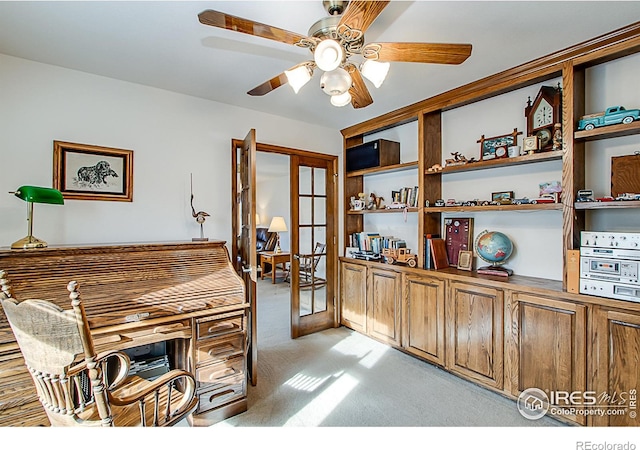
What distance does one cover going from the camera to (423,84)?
2.60m

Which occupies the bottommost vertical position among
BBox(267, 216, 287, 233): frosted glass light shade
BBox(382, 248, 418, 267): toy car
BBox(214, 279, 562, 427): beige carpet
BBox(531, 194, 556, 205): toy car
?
BBox(214, 279, 562, 427): beige carpet

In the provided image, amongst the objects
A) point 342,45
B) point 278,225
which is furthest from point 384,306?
point 278,225

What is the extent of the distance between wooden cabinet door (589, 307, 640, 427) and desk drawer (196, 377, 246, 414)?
7.40 feet

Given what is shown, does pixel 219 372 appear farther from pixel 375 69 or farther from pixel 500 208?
pixel 500 208

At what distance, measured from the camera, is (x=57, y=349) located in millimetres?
1176

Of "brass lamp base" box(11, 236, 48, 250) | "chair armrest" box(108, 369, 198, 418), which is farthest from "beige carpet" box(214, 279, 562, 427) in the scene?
"brass lamp base" box(11, 236, 48, 250)

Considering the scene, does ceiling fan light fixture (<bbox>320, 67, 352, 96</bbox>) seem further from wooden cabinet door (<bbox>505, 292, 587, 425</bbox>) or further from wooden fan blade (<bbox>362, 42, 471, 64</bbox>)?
wooden cabinet door (<bbox>505, 292, 587, 425</bbox>)

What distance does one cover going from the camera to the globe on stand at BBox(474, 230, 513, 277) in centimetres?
256

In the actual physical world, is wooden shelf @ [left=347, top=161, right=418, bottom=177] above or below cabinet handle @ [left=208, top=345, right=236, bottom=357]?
Result: above

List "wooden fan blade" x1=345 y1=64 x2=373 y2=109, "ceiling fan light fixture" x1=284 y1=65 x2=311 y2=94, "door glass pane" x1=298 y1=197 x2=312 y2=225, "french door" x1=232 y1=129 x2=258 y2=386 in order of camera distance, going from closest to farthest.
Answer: "ceiling fan light fixture" x1=284 y1=65 x2=311 y2=94 → "wooden fan blade" x1=345 y1=64 x2=373 y2=109 → "french door" x1=232 y1=129 x2=258 y2=386 → "door glass pane" x1=298 y1=197 x2=312 y2=225

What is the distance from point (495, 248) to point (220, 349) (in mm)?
2287

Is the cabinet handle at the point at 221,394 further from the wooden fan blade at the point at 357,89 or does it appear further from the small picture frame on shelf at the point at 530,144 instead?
the small picture frame on shelf at the point at 530,144
